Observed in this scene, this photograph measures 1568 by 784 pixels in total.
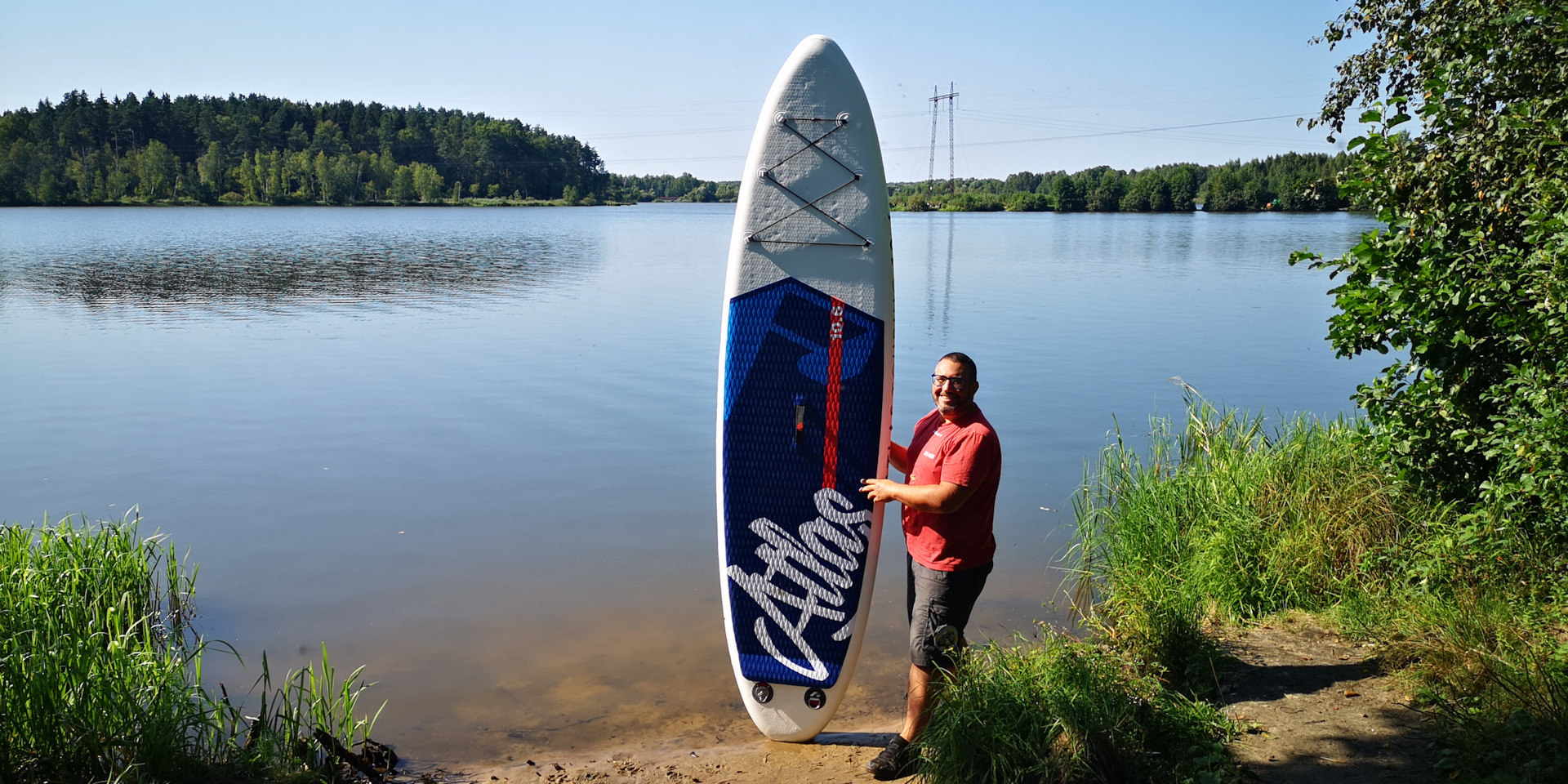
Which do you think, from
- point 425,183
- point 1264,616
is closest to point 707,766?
point 1264,616

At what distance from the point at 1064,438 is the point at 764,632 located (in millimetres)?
5266

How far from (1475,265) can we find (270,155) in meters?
87.7

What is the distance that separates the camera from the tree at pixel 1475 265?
3.23 m

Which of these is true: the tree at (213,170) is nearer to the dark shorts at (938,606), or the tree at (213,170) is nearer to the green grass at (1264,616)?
the green grass at (1264,616)

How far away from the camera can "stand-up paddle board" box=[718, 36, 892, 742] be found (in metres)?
3.98

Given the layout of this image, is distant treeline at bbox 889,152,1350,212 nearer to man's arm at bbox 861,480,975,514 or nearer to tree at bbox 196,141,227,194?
tree at bbox 196,141,227,194

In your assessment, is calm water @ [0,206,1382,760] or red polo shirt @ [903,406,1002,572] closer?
red polo shirt @ [903,406,1002,572]

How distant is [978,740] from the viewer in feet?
9.70

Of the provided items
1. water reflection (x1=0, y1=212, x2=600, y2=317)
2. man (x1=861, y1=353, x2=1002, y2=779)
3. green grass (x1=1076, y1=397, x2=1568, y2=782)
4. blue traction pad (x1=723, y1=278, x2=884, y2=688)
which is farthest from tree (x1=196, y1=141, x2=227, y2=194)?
man (x1=861, y1=353, x2=1002, y2=779)

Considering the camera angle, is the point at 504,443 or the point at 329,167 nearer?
the point at 504,443

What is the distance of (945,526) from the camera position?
322 cm

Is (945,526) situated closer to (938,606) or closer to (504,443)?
(938,606)

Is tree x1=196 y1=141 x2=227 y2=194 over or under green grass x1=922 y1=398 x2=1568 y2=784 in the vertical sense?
over

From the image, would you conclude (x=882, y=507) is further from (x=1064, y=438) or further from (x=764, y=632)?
(x=1064, y=438)
